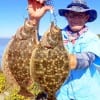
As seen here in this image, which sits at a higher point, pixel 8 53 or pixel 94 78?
pixel 8 53

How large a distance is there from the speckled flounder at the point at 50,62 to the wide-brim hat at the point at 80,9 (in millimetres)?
1313

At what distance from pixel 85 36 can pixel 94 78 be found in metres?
0.55

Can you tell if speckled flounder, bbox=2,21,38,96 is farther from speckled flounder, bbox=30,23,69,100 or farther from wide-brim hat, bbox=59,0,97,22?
wide-brim hat, bbox=59,0,97,22

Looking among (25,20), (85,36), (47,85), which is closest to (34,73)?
(47,85)

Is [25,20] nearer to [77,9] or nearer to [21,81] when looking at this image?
[21,81]

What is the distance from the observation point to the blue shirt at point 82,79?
5.98 m

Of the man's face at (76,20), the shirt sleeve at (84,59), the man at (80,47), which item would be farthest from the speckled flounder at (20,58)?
the man's face at (76,20)

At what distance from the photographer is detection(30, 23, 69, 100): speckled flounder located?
4613mm

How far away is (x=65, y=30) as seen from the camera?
621 centimetres

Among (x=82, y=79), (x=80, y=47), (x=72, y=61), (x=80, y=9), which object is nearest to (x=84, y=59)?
(x=72, y=61)

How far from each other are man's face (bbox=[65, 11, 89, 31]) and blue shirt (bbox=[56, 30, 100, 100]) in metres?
0.13

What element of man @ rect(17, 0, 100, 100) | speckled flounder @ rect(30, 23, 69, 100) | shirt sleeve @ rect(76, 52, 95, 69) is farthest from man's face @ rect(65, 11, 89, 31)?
speckled flounder @ rect(30, 23, 69, 100)

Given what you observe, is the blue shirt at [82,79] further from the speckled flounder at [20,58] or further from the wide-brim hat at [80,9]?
the speckled flounder at [20,58]

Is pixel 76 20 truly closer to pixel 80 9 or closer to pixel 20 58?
pixel 80 9
